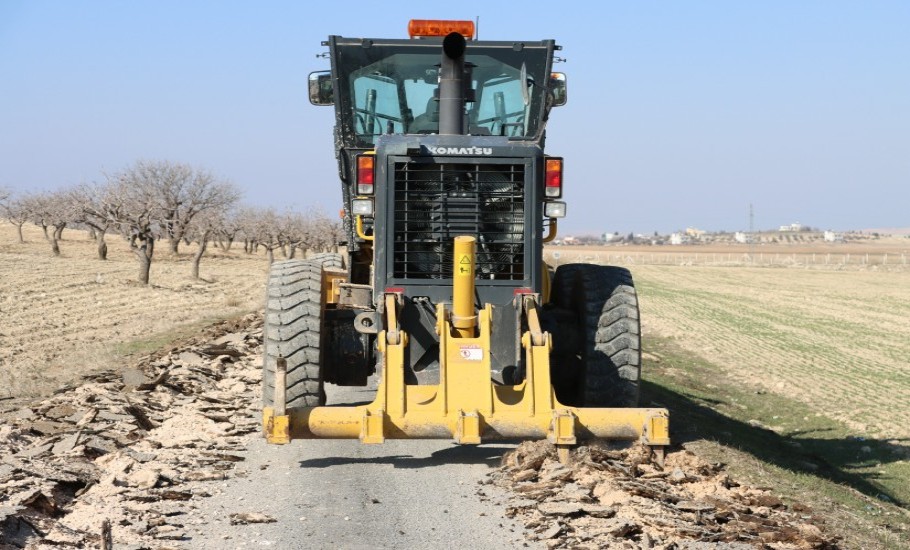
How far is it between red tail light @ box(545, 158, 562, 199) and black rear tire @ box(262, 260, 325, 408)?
2.29m

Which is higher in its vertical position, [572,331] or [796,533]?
[572,331]

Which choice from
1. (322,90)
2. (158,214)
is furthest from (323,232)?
(322,90)

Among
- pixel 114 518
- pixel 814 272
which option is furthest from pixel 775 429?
Answer: pixel 814 272

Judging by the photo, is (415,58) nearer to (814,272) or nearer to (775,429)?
(775,429)

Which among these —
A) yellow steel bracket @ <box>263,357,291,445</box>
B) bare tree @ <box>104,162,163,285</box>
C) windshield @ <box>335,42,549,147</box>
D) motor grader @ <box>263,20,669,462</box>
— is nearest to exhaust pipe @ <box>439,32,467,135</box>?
motor grader @ <box>263,20,669,462</box>

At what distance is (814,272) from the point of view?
250 ft

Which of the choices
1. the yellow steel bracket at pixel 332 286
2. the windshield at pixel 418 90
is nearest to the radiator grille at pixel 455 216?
the yellow steel bracket at pixel 332 286

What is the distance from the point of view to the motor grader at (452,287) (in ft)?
28.6

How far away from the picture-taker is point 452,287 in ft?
31.4

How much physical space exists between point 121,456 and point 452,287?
3249mm

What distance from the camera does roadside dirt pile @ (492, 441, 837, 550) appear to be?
7.04 meters

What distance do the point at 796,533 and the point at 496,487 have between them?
7.89 ft

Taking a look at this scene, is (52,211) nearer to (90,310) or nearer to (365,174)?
(90,310)

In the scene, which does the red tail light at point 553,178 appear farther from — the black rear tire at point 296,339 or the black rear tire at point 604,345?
the black rear tire at point 296,339
